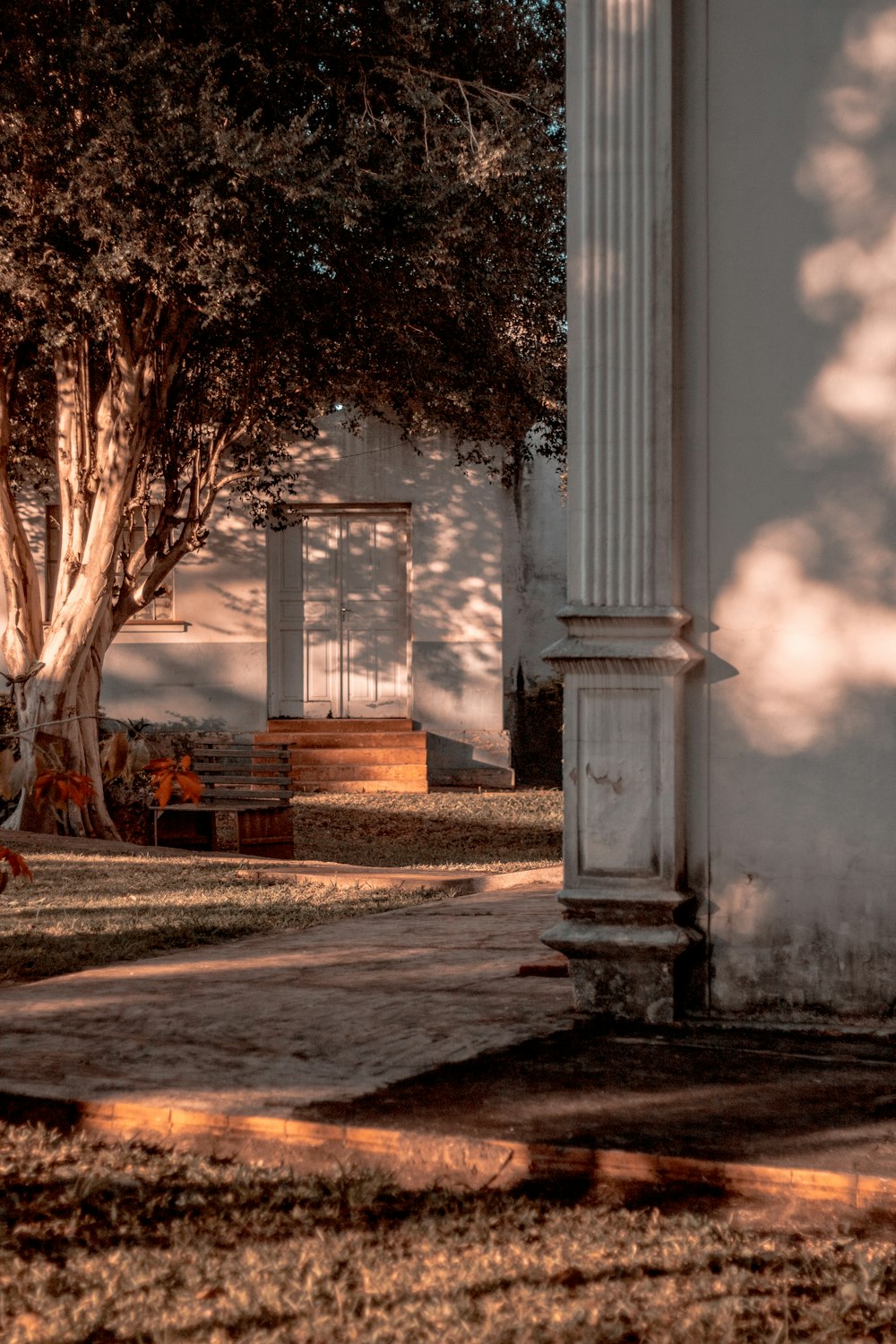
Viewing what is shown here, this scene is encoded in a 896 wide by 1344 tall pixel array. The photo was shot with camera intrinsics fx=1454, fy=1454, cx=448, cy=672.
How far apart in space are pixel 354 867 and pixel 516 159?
5.29 meters

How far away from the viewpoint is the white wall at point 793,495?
4273mm

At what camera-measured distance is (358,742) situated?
16391mm

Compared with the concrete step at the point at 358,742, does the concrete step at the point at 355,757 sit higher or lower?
lower

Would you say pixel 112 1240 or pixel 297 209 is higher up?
pixel 297 209

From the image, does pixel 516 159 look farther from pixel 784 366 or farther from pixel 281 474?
pixel 784 366

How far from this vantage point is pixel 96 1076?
12.3 feet

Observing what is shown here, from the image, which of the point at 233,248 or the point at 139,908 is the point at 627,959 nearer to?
the point at 139,908

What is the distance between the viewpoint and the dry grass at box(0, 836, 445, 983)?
6.06 meters

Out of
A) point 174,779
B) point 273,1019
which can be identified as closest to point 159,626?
point 174,779

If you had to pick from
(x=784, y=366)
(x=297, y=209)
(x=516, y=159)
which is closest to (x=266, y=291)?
(x=297, y=209)

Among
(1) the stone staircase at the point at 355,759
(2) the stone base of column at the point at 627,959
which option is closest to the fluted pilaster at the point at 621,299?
(2) the stone base of column at the point at 627,959

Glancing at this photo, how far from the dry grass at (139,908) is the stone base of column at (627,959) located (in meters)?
2.20

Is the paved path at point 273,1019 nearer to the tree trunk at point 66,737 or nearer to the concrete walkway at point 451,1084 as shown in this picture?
the concrete walkway at point 451,1084

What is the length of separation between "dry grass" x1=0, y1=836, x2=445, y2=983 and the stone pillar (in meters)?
2.34
